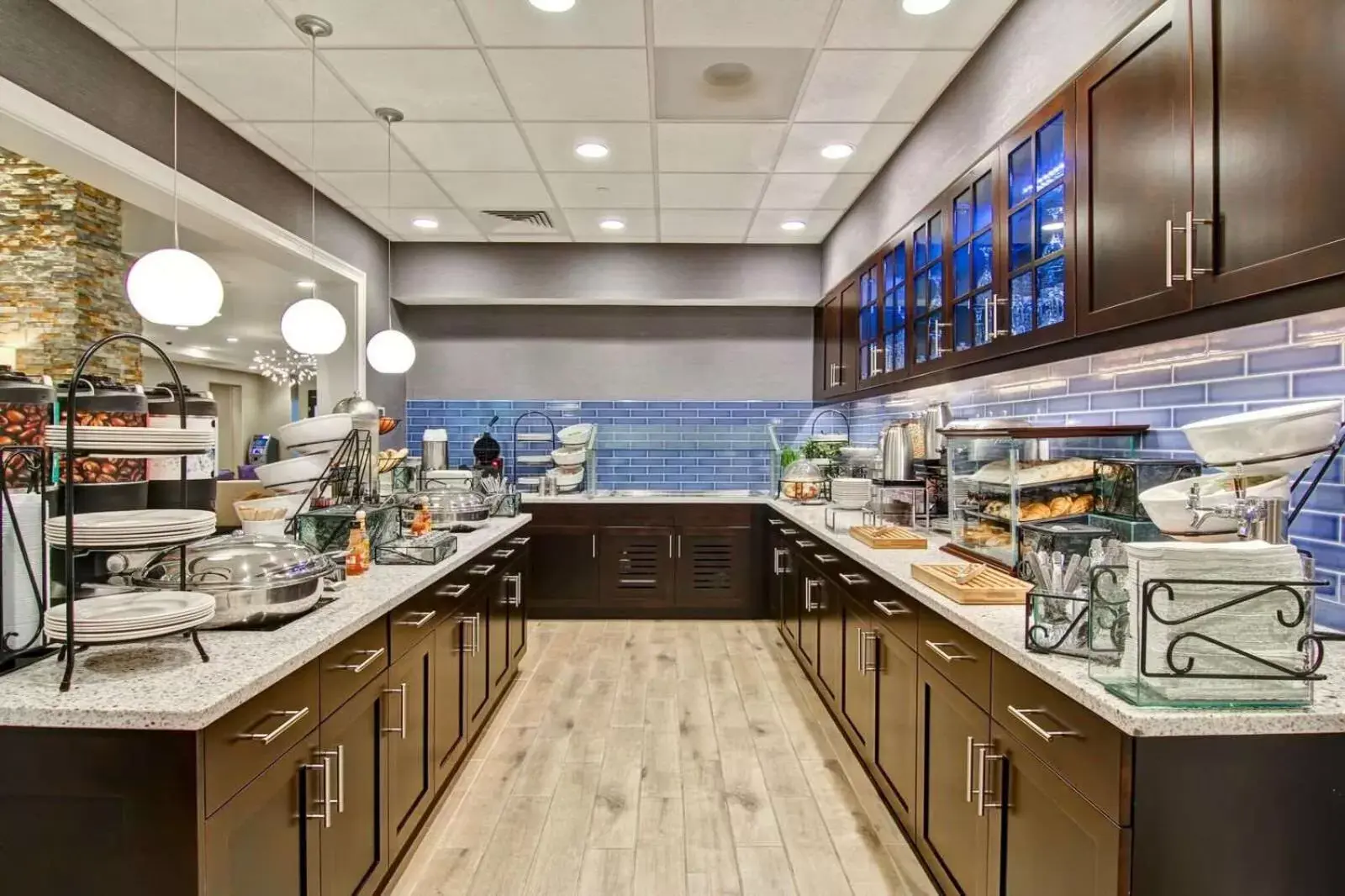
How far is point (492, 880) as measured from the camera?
2.19m

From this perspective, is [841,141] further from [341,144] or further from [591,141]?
[341,144]

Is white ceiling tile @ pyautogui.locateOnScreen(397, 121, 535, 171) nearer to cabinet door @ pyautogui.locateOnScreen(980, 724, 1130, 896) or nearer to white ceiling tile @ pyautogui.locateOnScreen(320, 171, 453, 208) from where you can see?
white ceiling tile @ pyautogui.locateOnScreen(320, 171, 453, 208)

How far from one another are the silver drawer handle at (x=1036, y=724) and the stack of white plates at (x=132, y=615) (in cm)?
160

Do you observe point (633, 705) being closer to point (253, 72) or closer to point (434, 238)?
point (253, 72)

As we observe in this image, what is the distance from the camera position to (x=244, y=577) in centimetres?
164

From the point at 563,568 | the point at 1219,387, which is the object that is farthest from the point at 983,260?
the point at 563,568

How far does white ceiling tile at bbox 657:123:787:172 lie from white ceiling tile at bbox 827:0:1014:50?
0.78 meters

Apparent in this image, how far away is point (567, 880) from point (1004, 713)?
1.38 meters

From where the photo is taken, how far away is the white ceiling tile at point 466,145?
11.5 feet

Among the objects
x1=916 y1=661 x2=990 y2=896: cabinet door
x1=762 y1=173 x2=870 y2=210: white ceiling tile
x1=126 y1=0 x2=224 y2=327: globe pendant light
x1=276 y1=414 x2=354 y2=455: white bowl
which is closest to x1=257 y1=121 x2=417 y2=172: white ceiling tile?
x1=126 y1=0 x2=224 y2=327: globe pendant light

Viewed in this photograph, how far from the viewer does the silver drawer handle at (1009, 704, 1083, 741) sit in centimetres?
136

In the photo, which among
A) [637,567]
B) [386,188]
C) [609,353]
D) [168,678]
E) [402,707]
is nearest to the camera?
[168,678]

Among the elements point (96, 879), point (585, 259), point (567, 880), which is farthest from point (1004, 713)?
point (585, 259)

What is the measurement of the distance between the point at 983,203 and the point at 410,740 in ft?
8.72
